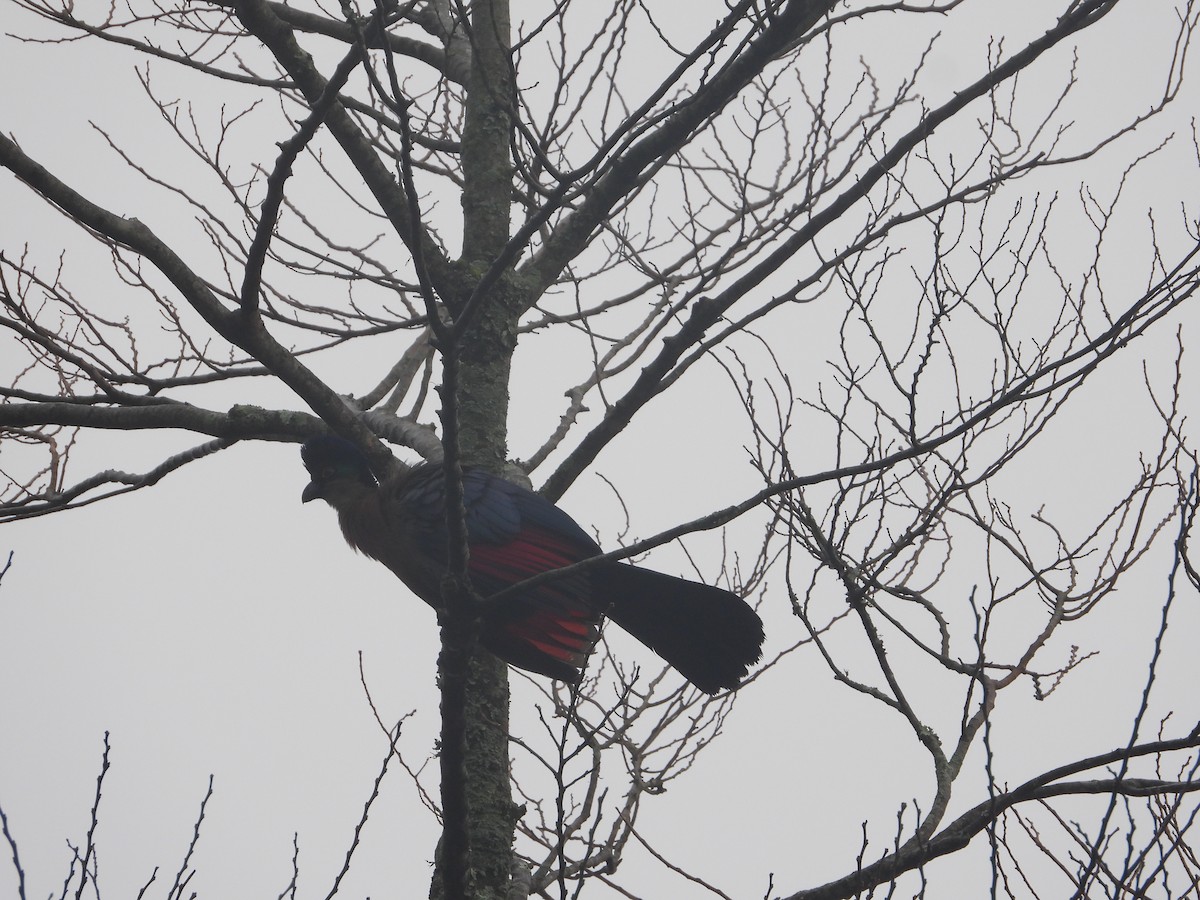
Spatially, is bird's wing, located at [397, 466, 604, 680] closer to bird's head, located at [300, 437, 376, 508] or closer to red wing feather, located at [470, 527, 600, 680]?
red wing feather, located at [470, 527, 600, 680]

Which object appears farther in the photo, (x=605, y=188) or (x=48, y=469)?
(x=48, y=469)

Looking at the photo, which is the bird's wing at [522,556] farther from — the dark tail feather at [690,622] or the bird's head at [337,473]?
the bird's head at [337,473]

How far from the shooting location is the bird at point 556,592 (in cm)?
399

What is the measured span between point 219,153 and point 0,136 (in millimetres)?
2300

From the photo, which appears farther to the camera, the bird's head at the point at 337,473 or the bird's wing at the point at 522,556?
the bird's head at the point at 337,473

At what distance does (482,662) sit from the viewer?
3721 millimetres

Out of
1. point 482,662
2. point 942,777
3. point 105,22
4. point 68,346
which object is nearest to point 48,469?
point 68,346

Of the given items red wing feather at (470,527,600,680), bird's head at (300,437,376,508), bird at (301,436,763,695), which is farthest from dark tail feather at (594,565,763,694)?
bird's head at (300,437,376,508)

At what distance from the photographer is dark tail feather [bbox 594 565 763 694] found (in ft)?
13.3

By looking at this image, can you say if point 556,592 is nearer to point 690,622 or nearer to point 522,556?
point 522,556

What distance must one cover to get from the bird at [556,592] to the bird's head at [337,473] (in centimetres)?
52

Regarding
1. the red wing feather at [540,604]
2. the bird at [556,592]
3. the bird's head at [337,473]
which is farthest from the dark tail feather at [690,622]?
the bird's head at [337,473]

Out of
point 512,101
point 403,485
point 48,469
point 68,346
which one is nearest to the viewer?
point 512,101

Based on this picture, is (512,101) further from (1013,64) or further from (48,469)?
(48,469)
